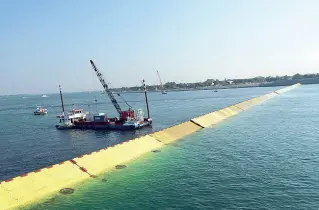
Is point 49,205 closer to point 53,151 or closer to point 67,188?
point 67,188

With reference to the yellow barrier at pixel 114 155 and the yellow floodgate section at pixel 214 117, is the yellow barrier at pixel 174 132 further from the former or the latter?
the yellow floodgate section at pixel 214 117

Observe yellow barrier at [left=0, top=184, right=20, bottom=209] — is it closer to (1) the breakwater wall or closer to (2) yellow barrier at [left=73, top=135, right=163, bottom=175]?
(1) the breakwater wall

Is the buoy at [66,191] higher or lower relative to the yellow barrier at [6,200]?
lower

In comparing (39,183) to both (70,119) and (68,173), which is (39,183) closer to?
(68,173)

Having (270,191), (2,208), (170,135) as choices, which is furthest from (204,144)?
(2,208)

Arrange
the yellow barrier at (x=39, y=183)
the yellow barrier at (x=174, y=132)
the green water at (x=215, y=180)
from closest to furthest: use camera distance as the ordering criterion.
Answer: the green water at (x=215, y=180) < the yellow barrier at (x=39, y=183) < the yellow barrier at (x=174, y=132)

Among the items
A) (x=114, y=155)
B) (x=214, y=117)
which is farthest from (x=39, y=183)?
(x=214, y=117)

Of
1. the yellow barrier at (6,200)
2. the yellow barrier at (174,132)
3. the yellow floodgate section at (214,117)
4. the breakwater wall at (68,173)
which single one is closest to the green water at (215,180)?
the breakwater wall at (68,173)
